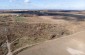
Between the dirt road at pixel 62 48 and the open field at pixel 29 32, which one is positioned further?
the open field at pixel 29 32

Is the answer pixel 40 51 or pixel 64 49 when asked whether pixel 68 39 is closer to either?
pixel 64 49

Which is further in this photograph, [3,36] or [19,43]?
[3,36]

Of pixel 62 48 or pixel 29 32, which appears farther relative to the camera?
pixel 29 32

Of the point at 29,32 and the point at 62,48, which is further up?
the point at 62,48

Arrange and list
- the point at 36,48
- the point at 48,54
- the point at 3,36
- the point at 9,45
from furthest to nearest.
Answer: the point at 3,36 → the point at 9,45 → the point at 36,48 → the point at 48,54

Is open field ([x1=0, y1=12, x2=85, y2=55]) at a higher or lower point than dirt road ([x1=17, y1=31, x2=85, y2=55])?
lower

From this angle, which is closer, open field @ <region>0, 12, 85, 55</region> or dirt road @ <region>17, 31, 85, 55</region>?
dirt road @ <region>17, 31, 85, 55</region>

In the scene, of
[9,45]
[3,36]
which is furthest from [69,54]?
[3,36]

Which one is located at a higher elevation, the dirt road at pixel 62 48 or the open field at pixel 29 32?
the dirt road at pixel 62 48
